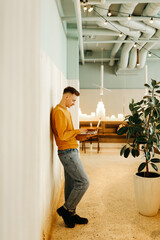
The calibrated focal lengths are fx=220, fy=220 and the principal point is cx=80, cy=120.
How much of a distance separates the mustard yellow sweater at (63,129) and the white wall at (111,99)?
7.66m

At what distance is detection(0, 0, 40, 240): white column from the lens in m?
0.76

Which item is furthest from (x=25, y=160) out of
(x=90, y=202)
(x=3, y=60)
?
(x=90, y=202)

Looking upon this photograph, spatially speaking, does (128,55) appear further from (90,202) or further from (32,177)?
(32,177)

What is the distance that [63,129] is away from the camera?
8.88 ft

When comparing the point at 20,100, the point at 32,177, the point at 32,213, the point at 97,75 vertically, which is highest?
the point at 97,75

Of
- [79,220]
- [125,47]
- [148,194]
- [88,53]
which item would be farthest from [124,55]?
[79,220]

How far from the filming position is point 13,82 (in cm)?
84

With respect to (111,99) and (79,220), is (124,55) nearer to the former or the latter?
(111,99)

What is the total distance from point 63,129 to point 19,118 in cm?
180

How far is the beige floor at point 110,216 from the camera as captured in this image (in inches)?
104

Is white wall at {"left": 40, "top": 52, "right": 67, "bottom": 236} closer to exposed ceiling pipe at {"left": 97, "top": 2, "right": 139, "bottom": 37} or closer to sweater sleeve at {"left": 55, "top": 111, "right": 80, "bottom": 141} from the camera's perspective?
sweater sleeve at {"left": 55, "top": 111, "right": 80, "bottom": 141}

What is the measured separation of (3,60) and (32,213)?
0.74 meters

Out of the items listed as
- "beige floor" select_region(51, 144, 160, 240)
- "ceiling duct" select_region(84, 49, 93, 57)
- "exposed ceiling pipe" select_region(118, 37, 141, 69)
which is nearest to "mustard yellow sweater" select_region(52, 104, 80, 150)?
"beige floor" select_region(51, 144, 160, 240)

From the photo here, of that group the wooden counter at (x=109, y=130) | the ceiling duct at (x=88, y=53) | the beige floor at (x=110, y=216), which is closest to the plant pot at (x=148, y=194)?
the beige floor at (x=110, y=216)
